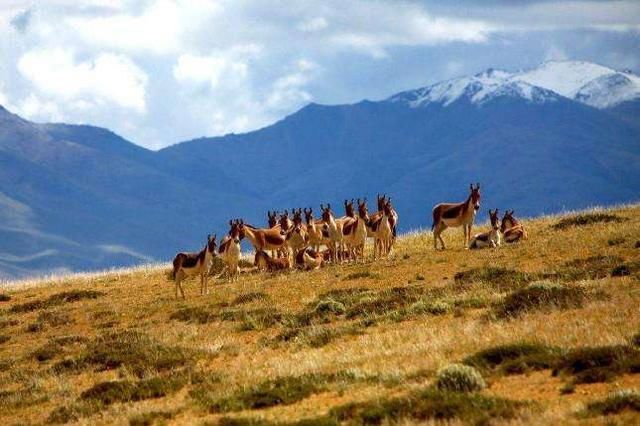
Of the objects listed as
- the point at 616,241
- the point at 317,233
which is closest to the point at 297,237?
the point at 317,233

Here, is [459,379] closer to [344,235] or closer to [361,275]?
[361,275]

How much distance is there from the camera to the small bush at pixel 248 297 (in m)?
30.8

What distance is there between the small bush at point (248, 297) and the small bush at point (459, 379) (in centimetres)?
1488

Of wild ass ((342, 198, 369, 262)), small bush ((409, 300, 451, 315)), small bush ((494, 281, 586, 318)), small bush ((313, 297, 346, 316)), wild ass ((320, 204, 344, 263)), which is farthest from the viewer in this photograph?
wild ass ((320, 204, 344, 263))

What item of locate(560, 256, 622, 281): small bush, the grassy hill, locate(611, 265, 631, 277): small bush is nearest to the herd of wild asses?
the grassy hill

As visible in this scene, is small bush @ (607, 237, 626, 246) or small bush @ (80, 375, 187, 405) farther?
small bush @ (607, 237, 626, 246)

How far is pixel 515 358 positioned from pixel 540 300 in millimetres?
4828

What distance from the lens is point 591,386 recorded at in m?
15.6

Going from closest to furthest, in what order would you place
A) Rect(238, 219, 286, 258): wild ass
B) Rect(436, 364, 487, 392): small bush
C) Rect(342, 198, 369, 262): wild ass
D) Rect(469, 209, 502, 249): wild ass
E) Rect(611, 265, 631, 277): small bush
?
Rect(436, 364, 487, 392): small bush → Rect(611, 265, 631, 277): small bush → Rect(469, 209, 502, 249): wild ass → Rect(342, 198, 369, 262): wild ass → Rect(238, 219, 286, 258): wild ass

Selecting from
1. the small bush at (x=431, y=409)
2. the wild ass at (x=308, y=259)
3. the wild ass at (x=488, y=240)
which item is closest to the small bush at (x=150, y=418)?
the small bush at (x=431, y=409)

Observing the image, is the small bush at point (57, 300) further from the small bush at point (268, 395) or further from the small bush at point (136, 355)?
the small bush at point (268, 395)

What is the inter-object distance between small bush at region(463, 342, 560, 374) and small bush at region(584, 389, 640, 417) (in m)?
2.46

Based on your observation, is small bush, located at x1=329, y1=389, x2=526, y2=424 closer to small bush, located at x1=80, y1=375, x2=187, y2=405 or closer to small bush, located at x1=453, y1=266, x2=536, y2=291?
small bush, located at x1=80, y1=375, x2=187, y2=405

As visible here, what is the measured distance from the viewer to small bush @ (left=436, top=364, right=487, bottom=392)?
16031mm
